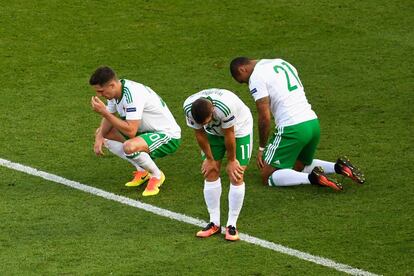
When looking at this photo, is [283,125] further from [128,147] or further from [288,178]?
[128,147]

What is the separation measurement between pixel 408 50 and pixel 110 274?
26.2 ft

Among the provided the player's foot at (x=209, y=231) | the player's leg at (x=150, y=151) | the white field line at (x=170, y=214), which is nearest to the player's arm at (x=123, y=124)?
the player's leg at (x=150, y=151)

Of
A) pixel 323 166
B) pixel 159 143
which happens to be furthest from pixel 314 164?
pixel 159 143

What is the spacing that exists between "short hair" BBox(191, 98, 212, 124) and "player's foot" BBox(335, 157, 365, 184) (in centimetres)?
229

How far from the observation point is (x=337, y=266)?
9789 mm

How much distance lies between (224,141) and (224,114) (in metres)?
0.65

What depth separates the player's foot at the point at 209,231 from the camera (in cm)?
1055

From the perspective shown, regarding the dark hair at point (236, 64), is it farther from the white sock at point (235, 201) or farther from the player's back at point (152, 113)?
the white sock at point (235, 201)

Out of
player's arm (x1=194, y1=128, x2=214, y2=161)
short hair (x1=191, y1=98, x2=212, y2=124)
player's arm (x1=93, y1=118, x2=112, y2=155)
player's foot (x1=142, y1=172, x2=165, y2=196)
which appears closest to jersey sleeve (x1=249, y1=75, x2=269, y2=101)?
player's foot (x1=142, y1=172, x2=165, y2=196)

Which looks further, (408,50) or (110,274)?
(408,50)

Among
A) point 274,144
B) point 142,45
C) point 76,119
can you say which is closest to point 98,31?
point 142,45

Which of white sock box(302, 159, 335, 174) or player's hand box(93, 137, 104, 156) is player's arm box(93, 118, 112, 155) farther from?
white sock box(302, 159, 335, 174)

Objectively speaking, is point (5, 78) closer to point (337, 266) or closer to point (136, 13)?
point (136, 13)

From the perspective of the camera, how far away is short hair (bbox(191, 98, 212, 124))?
996 centimetres
